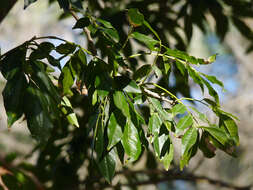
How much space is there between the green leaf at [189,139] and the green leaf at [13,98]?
0.30 meters

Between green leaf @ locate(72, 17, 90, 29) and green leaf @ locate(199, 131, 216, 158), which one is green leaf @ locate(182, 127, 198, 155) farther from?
green leaf @ locate(72, 17, 90, 29)

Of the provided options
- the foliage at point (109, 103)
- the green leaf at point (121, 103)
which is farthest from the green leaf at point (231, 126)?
the green leaf at point (121, 103)

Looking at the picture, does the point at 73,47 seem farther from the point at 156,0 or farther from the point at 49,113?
the point at 156,0

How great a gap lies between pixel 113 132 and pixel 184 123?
0.52 ft

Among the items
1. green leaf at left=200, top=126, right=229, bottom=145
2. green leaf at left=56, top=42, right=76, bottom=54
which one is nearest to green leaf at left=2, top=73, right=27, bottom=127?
green leaf at left=56, top=42, right=76, bottom=54

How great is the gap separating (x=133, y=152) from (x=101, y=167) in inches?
2.4

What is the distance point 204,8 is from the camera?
1211mm

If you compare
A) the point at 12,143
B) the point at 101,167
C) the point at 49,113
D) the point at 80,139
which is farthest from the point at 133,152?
the point at 12,143

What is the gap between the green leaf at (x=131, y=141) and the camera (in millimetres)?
586

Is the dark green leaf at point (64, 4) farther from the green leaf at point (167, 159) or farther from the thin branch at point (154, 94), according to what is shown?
the green leaf at point (167, 159)

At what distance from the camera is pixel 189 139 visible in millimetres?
639

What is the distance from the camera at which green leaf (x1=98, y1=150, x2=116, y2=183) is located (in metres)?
0.59

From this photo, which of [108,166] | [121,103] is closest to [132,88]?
[121,103]

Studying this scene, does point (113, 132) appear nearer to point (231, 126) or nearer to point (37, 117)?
point (37, 117)
